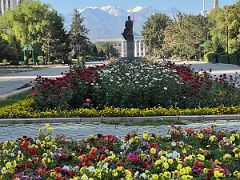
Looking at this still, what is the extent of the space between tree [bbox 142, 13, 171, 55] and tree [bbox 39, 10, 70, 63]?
37382 millimetres

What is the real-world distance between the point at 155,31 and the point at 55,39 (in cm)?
4092

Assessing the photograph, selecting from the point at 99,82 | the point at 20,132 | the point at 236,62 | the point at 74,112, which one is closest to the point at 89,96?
the point at 99,82

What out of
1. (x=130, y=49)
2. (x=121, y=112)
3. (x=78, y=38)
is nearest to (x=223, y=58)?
(x=130, y=49)

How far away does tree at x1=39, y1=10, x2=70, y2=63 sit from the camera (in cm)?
6412

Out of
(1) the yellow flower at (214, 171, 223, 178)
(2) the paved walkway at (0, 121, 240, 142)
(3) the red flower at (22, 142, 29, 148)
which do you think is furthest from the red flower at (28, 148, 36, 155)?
(2) the paved walkway at (0, 121, 240, 142)

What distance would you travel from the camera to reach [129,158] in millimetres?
4477

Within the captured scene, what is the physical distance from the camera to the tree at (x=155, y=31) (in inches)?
3952

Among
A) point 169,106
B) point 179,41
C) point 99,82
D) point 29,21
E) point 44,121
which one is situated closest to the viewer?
point 44,121

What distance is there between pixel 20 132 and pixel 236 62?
38199 mm

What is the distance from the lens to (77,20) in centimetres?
7894

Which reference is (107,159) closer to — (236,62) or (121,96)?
(121,96)

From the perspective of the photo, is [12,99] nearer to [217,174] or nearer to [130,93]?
[130,93]

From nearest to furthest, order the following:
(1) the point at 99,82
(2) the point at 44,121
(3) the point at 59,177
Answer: (3) the point at 59,177
(2) the point at 44,121
(1) the point at 99,82

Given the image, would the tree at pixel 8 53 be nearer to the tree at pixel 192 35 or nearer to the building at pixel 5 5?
the tree at pixel 192 35
